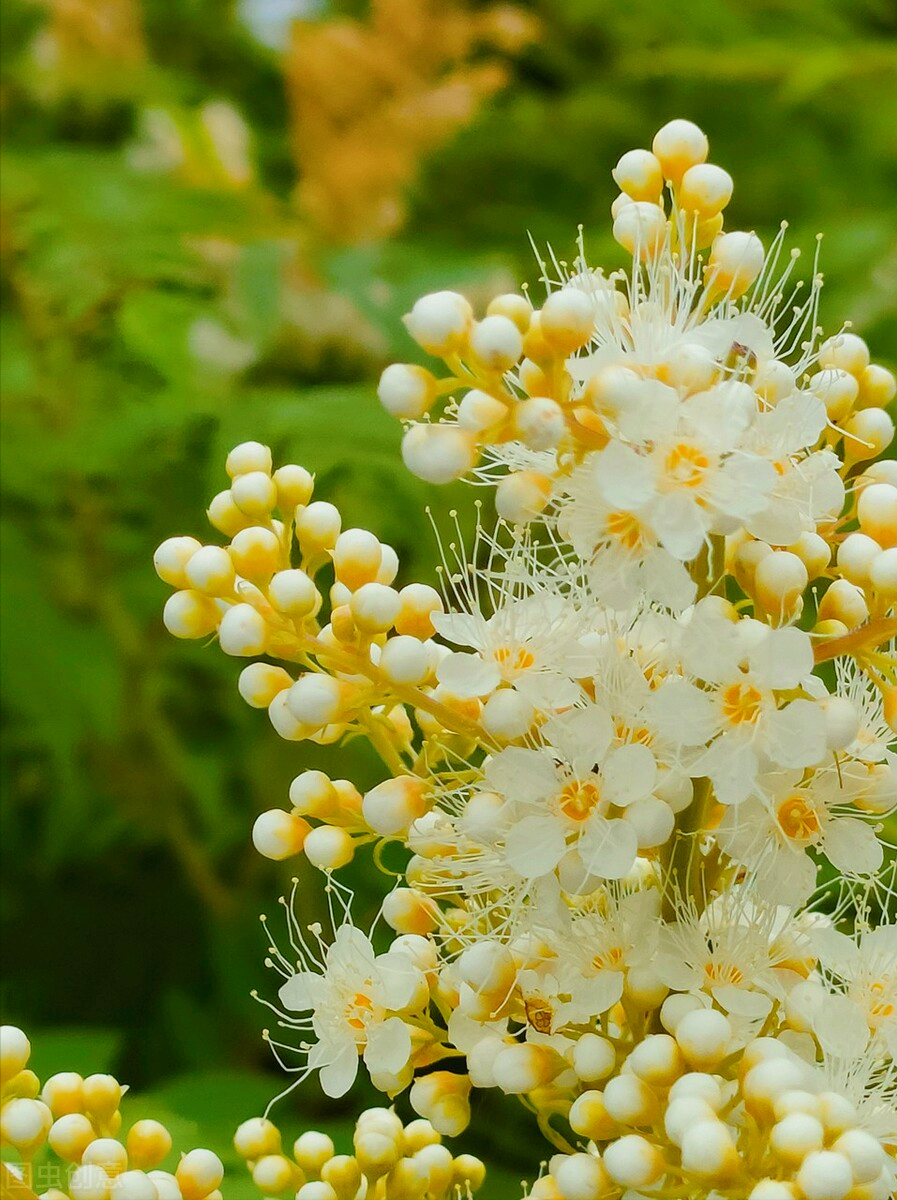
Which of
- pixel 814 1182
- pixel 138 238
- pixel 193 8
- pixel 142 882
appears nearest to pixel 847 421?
pixel 814 1182

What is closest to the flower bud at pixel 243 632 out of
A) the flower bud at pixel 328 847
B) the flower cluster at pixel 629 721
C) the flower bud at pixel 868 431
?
the flower cluster at pixel 629 721

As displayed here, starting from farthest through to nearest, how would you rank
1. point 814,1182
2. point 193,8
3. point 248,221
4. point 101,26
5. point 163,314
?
1. point 193,8
2. point 101,26
3. point 248,221
4. point 163,314
5. point 814,1182

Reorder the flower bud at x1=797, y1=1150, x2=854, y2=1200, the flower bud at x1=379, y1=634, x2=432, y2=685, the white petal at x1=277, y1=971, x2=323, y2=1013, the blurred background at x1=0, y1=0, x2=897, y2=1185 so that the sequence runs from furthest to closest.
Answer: the blurred background at x1=0, y1=0, x2=897, y2=1185
the white petal at x1=277, y1=971, x2=323, y2=1013
the flower bud at x1=379, y1=634, x2=432, y2=685
the flower bud at x1=797, y1=1150, x2=854, y2=1200

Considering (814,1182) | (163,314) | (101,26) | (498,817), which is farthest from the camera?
(101,26)

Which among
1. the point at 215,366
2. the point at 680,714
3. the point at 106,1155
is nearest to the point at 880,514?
the point at 680,714

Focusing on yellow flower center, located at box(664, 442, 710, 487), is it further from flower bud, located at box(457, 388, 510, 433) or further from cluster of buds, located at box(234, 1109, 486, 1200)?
cluster of buds, located at box(234, 1109, 486, 1200)

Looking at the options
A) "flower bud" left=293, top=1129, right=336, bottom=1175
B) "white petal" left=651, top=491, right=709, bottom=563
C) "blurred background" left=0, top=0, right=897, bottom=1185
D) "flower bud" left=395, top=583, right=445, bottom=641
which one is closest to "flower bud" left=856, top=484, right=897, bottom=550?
"white petal" left=651, top=491, right=709, bottom=563

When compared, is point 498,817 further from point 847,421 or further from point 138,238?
point 138,238
